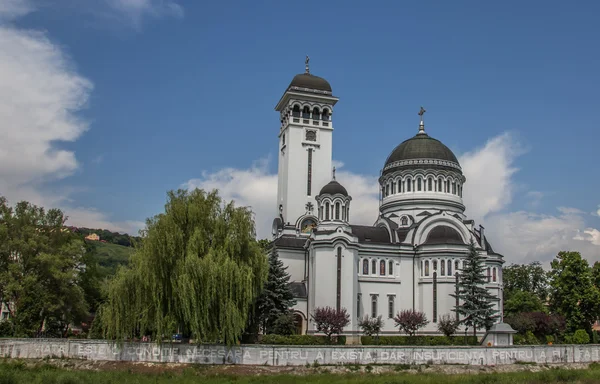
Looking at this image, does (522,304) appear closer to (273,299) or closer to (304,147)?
(304,147)

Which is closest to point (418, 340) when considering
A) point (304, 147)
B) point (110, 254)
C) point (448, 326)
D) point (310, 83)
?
point (448, 326)

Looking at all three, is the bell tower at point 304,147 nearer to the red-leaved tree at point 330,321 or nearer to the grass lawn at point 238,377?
the red-leaved tree at point 330,321

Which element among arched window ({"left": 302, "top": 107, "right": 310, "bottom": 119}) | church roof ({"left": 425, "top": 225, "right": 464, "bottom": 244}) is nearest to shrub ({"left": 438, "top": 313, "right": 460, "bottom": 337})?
church roof ({"left": 425, "top": 225, "right": 464, "bottom": 244})

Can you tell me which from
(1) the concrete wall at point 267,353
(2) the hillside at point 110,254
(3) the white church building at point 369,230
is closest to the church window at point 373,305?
(3) the white church building at point 369,230

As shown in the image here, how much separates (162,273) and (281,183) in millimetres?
25214

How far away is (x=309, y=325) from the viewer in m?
44.2

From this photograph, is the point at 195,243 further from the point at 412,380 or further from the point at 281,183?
the point at 281,183

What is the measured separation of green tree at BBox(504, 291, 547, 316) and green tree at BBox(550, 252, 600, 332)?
6.03 meters

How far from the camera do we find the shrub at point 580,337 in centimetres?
4419

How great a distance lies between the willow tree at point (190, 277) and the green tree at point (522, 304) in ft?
110

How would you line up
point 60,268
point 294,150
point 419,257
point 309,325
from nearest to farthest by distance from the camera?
1. point 60,268
2. point 309,325
3. point 419,257
4. point 294,150

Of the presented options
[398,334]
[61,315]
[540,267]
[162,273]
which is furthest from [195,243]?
[540,267]

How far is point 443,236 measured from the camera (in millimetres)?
48062

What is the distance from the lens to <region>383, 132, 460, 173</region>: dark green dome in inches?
2120
